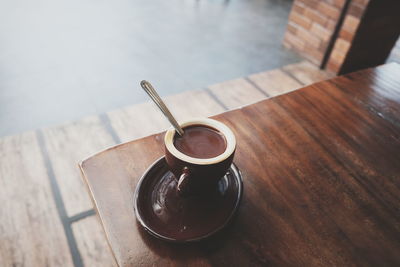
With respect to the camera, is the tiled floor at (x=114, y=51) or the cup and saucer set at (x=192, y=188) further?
the tiled floor at (x=114, y=51)

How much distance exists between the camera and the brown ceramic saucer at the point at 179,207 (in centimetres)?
64

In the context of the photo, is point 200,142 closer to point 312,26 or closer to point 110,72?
point 110,72

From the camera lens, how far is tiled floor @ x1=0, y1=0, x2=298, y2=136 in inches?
79.8

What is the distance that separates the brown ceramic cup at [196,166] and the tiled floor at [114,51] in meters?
1.46

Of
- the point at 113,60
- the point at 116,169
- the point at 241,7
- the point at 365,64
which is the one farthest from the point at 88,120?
the point at 241,7

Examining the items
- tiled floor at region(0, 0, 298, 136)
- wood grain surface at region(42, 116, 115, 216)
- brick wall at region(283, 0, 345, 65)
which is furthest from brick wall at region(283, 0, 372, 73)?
wood grain surface at region(42, 116, 115, 216)

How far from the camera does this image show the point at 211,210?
0.68 meters

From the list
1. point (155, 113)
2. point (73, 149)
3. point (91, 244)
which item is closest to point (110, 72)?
point (155, 113)

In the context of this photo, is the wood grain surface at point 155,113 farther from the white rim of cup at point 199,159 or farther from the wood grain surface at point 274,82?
the white rim of cup at point 199,159

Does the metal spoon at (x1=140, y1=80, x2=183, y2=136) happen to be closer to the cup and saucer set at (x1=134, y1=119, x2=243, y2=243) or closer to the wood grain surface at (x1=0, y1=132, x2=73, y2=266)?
the cup and saucer set at (x1=134, y1=119, x2=243, y2=243)

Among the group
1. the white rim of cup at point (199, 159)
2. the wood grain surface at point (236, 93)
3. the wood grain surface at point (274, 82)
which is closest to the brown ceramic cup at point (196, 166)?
the white rim of cup at point (199, 159)

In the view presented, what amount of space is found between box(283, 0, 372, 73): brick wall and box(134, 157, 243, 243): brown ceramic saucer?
6.66ft

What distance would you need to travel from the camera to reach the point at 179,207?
0.69 m

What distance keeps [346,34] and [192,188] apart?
7.19ft
